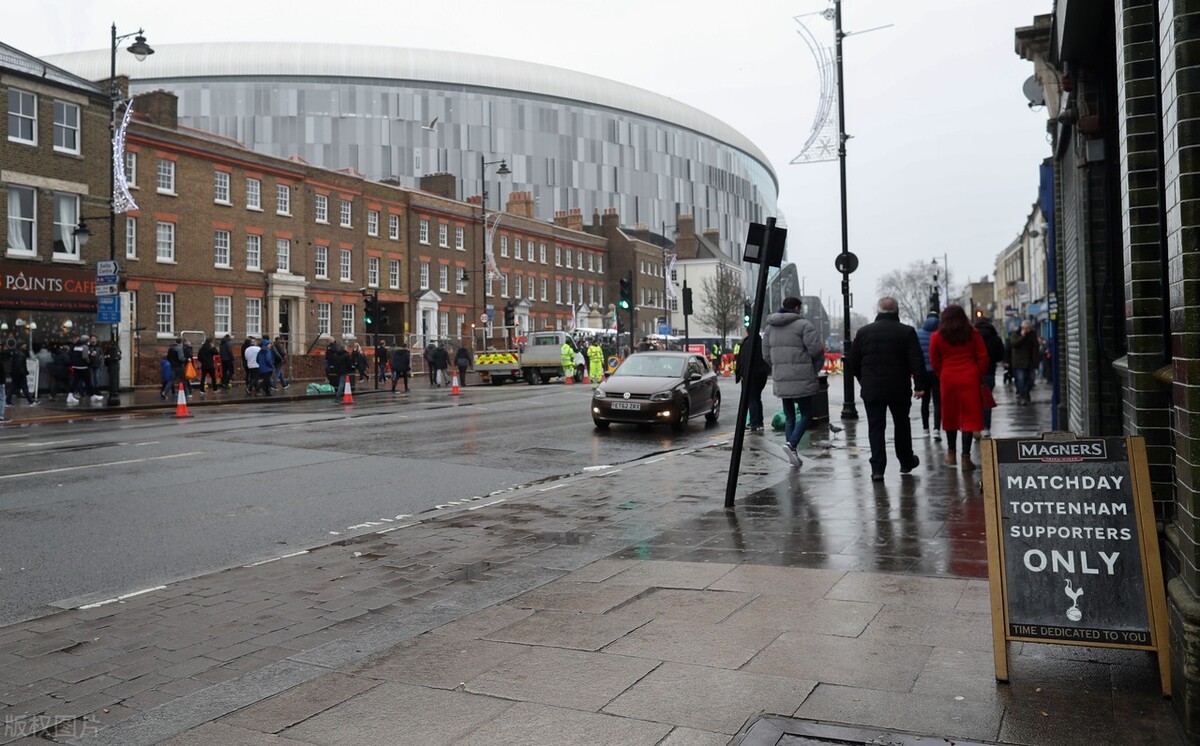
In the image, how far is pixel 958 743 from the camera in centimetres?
327

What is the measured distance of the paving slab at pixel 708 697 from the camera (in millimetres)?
3590

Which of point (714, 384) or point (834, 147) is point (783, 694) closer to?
point (714, 384)

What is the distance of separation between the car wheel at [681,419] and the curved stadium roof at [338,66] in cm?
7420

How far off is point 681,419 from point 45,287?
23316mm

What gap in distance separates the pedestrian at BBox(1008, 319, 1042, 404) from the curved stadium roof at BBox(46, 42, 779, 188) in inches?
2874

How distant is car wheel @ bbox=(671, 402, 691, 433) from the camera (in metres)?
16.7

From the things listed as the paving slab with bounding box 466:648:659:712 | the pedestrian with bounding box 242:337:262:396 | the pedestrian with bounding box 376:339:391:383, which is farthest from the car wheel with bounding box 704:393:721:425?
the pedestrian with bounding box 376:339:391:383

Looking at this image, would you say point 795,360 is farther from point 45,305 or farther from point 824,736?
point 45,305

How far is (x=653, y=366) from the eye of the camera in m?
17.6

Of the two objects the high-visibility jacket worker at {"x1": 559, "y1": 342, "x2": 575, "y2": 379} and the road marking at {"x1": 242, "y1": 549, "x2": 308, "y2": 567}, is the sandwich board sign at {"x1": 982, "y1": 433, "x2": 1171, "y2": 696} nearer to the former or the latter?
the road marking at {"x1": 242, "y1": 549, "x2": 308, "y2": 567}

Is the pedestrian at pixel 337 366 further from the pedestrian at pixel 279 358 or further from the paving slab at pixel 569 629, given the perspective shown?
the paving slab at pixel 569 629

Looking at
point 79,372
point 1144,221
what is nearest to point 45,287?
point 79,372

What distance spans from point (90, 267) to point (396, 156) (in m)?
54.4

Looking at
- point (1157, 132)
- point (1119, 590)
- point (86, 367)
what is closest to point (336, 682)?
point (1119, 590)
